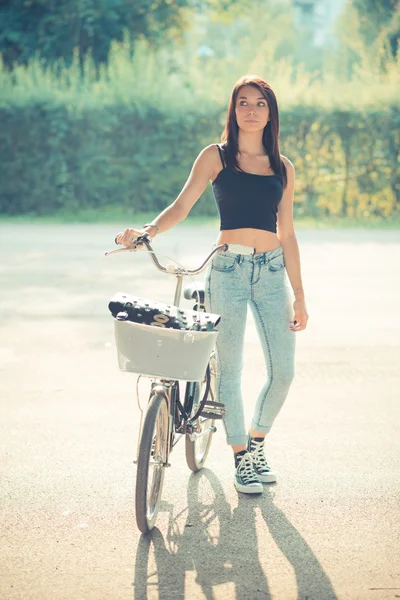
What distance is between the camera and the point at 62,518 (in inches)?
195

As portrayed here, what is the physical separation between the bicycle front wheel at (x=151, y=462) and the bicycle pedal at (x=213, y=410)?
40 cm

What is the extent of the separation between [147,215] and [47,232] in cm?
274

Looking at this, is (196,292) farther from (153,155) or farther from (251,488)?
(153,155)

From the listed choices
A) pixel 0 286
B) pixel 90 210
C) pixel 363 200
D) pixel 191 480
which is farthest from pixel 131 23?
pixel 191 480

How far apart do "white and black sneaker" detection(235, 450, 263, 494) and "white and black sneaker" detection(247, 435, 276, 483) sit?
14 cm

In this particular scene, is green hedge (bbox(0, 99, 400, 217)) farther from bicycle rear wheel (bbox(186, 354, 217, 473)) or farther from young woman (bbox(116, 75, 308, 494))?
young woman (bbox(116, 75, 308, 494))

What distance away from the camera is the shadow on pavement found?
4.12m

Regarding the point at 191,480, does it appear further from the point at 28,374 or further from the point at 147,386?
the point at 28,374

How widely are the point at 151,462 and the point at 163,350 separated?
57 centimetres

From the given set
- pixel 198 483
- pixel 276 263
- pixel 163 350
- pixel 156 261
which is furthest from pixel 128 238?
pixel 198 483

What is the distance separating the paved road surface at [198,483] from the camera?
4.25 metres

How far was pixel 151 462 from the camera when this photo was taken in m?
4.66

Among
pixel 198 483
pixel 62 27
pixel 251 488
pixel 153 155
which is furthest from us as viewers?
pixel 62 27

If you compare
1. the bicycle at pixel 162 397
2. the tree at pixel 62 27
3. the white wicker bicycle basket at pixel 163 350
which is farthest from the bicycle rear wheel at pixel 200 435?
the tree at pixel 62 27
